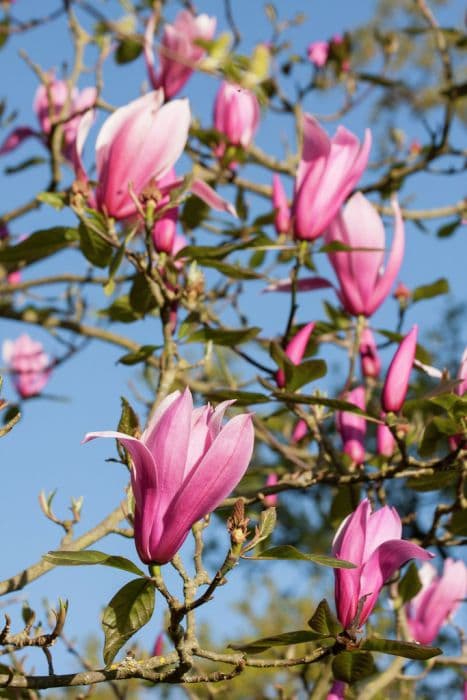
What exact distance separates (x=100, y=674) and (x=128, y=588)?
3.9 inches

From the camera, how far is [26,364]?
3617 millimetres

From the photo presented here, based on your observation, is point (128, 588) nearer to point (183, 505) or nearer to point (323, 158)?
point (183, 505)

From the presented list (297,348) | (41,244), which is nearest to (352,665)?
(297,348)

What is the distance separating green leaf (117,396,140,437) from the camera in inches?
42.0

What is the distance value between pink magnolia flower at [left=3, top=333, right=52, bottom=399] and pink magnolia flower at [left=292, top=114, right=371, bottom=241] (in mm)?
1496

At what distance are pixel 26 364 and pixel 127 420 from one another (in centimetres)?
262

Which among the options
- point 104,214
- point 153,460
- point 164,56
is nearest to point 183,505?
point 153,460

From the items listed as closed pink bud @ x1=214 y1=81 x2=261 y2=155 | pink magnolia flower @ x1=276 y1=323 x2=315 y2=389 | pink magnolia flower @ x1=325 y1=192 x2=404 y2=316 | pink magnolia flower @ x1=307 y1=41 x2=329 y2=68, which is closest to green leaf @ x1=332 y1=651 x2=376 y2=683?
pink magnolia flower @ x1=276 y1=323 x2=315 y2=389

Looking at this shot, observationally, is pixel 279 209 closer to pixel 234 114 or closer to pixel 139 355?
pixel 234 114

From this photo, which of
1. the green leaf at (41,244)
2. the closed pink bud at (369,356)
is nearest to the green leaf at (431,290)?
the closed pink bud at (369,356)

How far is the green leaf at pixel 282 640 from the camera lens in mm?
1014

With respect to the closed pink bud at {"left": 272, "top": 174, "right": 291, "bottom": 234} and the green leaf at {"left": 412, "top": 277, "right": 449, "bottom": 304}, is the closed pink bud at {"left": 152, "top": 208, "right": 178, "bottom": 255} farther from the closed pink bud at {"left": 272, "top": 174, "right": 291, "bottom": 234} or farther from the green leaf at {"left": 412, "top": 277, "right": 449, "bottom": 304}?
the closed pink bud at {"left": 272, "top": 174, "right": 291, "bottom": 234}

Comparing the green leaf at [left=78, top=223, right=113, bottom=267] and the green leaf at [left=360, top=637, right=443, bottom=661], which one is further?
the green leaf at [left=78, top=223, right=113, bottom=267]

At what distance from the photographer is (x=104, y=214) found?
144cm
